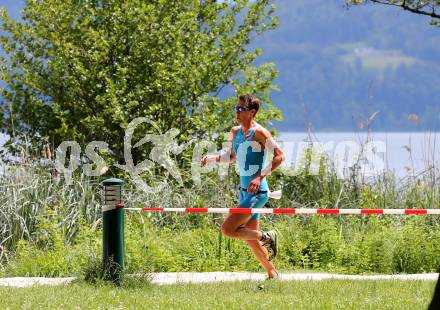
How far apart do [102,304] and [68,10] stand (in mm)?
9133

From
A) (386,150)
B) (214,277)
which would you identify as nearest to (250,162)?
(214,277)

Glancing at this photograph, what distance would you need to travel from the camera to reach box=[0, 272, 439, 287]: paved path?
941 cm

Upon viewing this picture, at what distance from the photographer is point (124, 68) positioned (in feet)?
48.8

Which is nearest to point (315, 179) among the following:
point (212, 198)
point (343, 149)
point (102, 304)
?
point (343, 149)

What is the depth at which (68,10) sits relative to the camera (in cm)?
1571

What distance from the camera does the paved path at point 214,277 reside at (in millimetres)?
9406

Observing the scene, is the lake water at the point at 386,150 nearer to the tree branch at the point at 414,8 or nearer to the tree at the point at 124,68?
the tree at the point at 124,68

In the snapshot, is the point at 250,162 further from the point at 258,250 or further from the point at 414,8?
the point at 414,8

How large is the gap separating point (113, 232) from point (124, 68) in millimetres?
6460

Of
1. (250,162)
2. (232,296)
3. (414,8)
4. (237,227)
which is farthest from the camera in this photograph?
(414,8)

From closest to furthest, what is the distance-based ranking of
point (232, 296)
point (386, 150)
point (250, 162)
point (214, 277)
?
1. point (232, 296)
2. point (250, 162)
3. point (214, 277)
4. point (386, 150)

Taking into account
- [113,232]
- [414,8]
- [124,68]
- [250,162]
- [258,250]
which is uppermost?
[414,8]

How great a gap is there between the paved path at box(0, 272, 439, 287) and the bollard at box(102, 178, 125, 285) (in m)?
0.58

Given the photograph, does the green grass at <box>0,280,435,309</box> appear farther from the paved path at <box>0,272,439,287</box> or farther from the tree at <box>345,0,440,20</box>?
the tree at <box>345,0,440,20</box>
